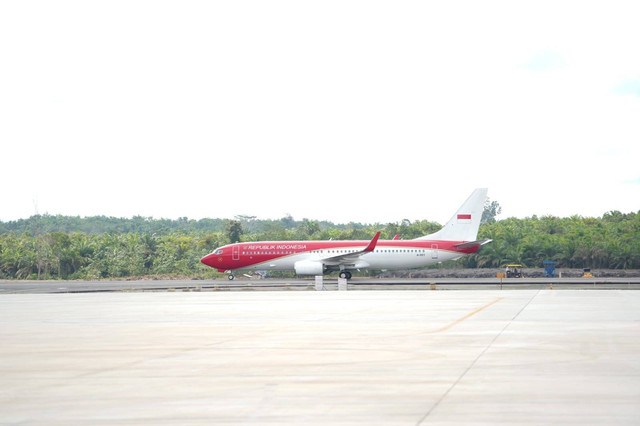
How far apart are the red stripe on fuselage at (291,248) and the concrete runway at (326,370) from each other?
36508 mm

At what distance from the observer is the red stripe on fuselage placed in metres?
61.1

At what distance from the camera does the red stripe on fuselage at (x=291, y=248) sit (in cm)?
6106

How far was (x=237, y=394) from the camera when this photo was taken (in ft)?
33.8

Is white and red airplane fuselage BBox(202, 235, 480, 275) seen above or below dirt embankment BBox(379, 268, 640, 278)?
above

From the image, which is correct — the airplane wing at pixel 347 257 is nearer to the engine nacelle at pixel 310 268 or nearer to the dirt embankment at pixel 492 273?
the engine nacelle at pixel 310 268

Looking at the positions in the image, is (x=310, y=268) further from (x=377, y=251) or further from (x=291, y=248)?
(x=377, y=251)

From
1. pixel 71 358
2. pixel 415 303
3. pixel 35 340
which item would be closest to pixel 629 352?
pixel 71 358

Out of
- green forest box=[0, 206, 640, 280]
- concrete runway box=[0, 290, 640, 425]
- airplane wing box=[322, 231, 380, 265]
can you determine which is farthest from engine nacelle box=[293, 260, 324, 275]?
concrete runway box=[0, 290, 640, 425]

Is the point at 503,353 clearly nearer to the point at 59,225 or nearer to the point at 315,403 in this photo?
the point at 315,403

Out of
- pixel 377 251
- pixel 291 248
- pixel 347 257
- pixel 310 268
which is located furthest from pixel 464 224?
pixel 291 248

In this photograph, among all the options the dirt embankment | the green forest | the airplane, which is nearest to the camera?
the airplane

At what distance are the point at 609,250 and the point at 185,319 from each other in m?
57.4

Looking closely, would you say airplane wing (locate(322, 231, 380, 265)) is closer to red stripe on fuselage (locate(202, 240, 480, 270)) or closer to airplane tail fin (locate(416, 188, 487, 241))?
red stripe on fuselage (locate(202, 240, 480, 270))

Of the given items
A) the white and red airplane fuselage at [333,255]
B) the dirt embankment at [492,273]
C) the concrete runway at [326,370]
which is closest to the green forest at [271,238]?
the dirt embankment at [492,273]
